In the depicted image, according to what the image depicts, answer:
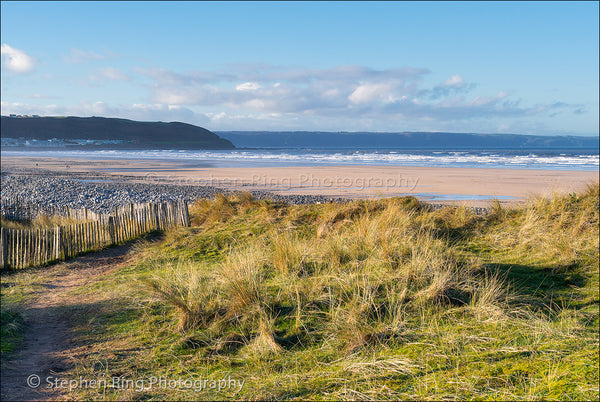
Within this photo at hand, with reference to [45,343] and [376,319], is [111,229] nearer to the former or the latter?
[45,343]

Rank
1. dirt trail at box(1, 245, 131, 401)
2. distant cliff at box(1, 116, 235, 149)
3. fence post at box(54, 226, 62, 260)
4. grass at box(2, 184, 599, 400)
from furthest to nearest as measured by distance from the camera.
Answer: distant cliff at box(1, 116, 235, 149), fence post at box(54, 226, 62, 260), dirt trail at box(1, 245, 131, 401), grass at box(2, 184, 599, 400)

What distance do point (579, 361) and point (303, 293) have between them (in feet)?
8.87

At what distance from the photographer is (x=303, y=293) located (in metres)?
5.01

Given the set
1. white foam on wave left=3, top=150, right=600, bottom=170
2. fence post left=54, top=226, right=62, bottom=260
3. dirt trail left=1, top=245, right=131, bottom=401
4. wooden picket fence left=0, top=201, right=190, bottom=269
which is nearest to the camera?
dirt trail left=1, top=245, right=131, bottom=401

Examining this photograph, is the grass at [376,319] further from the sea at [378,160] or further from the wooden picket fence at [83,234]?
the sea at [378,160]

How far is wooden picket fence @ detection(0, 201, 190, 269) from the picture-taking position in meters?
9.11

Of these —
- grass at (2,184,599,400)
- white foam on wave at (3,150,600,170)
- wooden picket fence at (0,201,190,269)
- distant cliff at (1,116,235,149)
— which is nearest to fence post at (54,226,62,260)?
wooden picket fence at (0,201,190,269)

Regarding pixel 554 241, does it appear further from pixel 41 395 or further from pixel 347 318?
pixel 41 395

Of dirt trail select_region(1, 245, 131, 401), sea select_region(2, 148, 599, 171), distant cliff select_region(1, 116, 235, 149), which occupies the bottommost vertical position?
dirt trail select_region(1, 245, 131, 401)

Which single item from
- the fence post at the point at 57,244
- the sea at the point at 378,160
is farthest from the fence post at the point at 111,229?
the sea at the point at 378,160

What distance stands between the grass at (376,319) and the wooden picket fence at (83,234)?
2.60 meters

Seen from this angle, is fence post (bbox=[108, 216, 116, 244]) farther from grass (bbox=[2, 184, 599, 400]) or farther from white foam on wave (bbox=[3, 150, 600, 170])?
white foam on wave (bbox=[3, 150, 600, 170])

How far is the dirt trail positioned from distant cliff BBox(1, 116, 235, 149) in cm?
10123

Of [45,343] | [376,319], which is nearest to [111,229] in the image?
[45,343]
